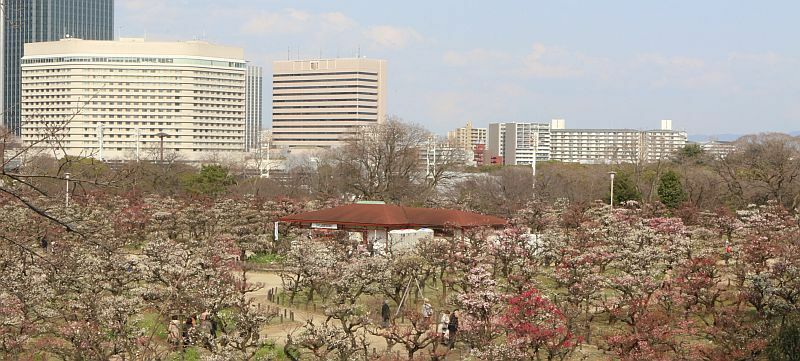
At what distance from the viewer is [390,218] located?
28688 mm

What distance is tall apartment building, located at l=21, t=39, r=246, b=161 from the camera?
112250 mm

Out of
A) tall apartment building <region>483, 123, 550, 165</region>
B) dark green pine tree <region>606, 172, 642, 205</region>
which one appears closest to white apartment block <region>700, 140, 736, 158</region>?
dark green pine tree <region>606, 172, 642, 205</region>

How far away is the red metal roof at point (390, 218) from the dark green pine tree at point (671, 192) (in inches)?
444

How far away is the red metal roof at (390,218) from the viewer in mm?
28375

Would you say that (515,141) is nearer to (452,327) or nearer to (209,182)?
(209,182)

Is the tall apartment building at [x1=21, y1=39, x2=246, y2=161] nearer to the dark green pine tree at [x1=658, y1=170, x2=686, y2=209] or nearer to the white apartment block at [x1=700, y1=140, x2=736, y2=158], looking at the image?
the white apartment block at [x1=700, y1=140, x2=736, y2=158]

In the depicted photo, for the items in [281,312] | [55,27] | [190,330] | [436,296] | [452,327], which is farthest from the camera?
[55,27]

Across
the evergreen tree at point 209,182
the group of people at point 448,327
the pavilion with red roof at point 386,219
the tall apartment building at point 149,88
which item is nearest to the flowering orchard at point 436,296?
the group of people at point 448,327

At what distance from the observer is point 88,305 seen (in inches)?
599

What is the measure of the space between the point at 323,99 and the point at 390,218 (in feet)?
353

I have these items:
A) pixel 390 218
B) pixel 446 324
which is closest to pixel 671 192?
pixel 390 218

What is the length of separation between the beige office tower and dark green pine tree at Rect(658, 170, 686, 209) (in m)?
93.7

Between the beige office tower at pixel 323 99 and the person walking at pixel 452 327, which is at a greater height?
the beige office tower at pixel 323 99

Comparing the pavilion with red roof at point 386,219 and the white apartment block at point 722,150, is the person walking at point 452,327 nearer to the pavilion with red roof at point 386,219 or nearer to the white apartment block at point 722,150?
the pavilion with red roof at point 386,219
